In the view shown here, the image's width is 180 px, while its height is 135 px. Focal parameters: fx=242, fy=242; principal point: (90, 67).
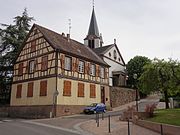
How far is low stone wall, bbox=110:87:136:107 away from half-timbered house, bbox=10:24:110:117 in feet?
6.02

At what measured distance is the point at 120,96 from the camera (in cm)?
3697

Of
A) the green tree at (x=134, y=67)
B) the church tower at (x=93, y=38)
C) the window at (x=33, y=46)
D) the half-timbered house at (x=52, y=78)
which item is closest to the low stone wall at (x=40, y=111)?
the half-timbered house at (x=52, y=78)

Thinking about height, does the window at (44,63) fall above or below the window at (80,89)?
above

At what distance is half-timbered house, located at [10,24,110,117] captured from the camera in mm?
26109

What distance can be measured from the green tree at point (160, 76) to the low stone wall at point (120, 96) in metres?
10.3

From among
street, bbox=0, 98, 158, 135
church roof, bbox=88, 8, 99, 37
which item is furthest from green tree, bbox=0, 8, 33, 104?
church roof, bbox=88, 8, 99, 37

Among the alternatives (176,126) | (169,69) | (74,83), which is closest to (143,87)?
(169,69)

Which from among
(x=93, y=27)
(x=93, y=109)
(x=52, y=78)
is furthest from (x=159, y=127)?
(x=93, y=27)

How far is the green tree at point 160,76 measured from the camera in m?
23.5

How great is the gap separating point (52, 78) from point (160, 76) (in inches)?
445

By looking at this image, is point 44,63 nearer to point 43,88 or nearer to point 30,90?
point 43,88

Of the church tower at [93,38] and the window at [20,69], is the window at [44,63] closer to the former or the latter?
the window at [20,69]

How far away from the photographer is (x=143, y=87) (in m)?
25.0

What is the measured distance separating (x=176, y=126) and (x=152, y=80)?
12047 mm
